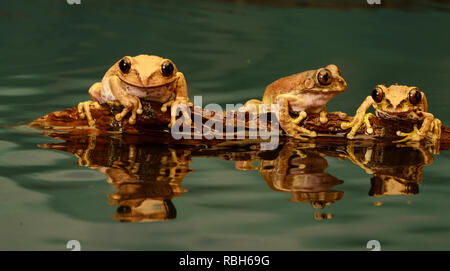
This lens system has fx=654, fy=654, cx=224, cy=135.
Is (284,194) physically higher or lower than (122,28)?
lower

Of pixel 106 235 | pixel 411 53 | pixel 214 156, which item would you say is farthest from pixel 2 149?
pixel 411 53

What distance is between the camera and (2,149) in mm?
6074

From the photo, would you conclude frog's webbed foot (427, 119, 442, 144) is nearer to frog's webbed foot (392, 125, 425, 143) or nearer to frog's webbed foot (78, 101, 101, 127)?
frog's webbed foot (392, 125, 425, 143)

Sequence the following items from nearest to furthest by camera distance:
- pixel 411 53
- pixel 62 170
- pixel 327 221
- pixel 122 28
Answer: pixel 327 221 → pixel 62 170 → pixel 411 53 → pixel 122 28

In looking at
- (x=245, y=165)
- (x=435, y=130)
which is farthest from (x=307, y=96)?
(x=435, y=130)

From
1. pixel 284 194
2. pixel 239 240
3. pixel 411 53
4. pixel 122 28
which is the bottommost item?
pixel 239 240

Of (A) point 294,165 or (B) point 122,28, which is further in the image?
(B) point 122,28

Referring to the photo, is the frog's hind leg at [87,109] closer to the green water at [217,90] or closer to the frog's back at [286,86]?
the green water at [217,90]

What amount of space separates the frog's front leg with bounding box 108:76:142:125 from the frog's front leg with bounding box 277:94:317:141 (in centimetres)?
129

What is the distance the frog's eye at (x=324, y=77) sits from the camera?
5980 mm

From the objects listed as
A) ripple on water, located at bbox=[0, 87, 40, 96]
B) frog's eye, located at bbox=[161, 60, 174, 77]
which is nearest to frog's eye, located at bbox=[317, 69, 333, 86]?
frog's eye, located at bbox=[161, 60, 174, 77]

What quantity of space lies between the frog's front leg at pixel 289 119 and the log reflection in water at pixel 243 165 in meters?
0.15

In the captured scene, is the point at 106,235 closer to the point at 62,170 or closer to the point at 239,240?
the point at 239,240

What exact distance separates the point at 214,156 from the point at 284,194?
1.10 meters
